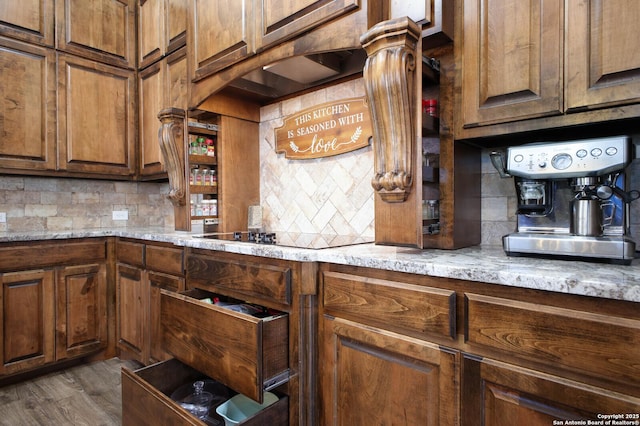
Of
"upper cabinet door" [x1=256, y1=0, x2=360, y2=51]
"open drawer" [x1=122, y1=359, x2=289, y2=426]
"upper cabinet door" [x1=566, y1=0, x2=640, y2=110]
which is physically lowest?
"open drawer" [x1=122, y1=359, x2=289, y2=426]

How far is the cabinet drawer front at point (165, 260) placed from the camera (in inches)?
81.6

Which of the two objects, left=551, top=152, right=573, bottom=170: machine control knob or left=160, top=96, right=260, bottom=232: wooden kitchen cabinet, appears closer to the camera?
left=551, top=152, right=573, bottom=170: machine control knob

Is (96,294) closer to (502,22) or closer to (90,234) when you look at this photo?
(90,234)

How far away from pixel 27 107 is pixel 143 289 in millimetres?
1497

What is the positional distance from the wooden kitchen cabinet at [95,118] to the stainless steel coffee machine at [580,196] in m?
2.79

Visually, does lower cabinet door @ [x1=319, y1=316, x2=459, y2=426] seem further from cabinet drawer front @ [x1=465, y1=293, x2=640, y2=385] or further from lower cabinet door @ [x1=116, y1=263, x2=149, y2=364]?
lower cabinet door @ [x1=116, y1=263, x2=149, y2=364]

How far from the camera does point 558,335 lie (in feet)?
2.84

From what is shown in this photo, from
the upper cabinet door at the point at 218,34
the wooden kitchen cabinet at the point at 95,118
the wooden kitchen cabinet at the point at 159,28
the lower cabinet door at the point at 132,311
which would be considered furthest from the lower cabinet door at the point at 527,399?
the wooden kitchen cabinet at the point at 95,118

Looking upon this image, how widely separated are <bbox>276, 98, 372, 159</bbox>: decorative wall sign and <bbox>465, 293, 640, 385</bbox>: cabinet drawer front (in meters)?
1.14

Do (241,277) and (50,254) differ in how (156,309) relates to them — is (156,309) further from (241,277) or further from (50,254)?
(241,277)

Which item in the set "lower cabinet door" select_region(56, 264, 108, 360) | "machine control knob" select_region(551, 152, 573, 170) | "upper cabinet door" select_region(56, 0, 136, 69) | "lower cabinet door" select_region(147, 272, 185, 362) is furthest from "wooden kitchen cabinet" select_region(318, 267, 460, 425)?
"upper cabinet door" select_region(56, 0, 136, 69)

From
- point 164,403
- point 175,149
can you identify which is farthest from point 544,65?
point 175,149

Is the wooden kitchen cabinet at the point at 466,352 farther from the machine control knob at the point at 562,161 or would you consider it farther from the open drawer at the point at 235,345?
the machine control knob at the point at 562,161

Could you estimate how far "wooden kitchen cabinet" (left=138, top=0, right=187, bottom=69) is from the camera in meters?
2.52
